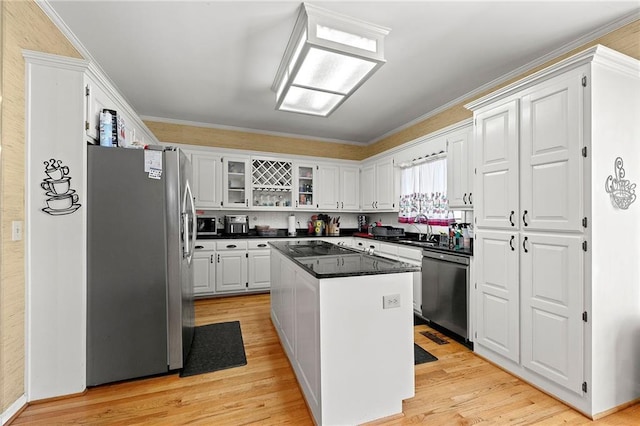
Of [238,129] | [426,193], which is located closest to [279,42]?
[238,129]

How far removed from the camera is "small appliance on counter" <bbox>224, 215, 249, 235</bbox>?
15.0 feet

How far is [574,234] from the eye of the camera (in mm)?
1831

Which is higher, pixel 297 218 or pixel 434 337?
pixel 297 218

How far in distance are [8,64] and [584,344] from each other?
409 cm

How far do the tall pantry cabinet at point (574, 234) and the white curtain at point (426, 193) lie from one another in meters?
1.37

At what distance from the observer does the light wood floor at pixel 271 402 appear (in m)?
1.72

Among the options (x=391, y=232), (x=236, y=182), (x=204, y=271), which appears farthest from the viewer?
(x=236, y=182)

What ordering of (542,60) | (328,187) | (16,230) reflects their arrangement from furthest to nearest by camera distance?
(328,187) < (542,60) < (16,230)

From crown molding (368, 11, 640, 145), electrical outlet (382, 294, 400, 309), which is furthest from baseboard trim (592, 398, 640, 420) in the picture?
crown molding (368, 11, 640, 145)

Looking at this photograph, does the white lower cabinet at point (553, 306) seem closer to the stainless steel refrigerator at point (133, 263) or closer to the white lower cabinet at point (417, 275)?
the white lower cabinet at point (417, 275)

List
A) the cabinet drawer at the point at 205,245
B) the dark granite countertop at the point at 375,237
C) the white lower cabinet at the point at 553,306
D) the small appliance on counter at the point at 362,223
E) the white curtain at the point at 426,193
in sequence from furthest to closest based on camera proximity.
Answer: the small appliance on counter at the point at 362,223 < the cabinet drawer at the point at 205,245 < the white curtain at the point at 426,193 < the dark granite countertop at the point at 375,237 < the white lower cabinet at the point at 553,306

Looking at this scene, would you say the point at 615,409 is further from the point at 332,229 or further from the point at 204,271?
the point at 204,271

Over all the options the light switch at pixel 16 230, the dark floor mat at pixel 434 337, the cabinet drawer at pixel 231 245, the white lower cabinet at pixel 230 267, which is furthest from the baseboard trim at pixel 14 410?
the dark floor mat at pixel 434 337

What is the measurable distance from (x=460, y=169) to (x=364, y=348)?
2.38 meters
